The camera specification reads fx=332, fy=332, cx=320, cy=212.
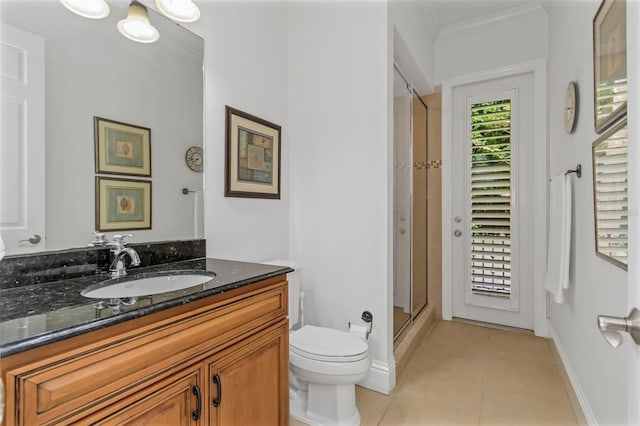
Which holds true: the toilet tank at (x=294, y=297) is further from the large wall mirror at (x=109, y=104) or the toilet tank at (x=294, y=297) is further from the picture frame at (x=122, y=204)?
the picture frame at (x=122, y=204)

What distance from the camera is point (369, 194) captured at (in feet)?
6.68

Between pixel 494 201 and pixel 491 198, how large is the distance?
0.12 ft

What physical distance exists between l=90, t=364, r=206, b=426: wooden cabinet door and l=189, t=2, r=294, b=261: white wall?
2.86ft

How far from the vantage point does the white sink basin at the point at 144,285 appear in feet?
3.75

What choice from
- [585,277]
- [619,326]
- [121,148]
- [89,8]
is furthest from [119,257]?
[585,277]

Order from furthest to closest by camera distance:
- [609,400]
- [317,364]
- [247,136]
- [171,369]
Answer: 1. [247,136]
2. [317,364]
3. [609,400]
4. [171,369]

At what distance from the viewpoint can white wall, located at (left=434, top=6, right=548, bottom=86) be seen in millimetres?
2822

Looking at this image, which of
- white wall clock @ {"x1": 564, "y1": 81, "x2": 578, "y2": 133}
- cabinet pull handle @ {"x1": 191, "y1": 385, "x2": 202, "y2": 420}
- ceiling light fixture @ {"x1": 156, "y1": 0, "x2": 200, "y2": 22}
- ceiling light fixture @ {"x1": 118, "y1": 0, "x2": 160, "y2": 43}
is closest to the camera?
cabinet pull handle @ {"x1": 191, "y1": 385, "x2": 202, "y2": 420}

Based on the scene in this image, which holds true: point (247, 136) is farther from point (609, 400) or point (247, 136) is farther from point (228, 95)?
point (609, 400)

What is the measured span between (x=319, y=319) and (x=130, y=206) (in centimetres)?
136

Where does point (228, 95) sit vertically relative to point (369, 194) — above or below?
above

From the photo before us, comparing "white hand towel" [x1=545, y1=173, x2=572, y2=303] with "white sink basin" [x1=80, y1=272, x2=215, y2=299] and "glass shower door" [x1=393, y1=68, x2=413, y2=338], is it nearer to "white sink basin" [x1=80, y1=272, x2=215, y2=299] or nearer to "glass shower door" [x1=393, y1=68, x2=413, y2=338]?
"glass shower door" [x1=393, y1=68, x2=413, y2=338]

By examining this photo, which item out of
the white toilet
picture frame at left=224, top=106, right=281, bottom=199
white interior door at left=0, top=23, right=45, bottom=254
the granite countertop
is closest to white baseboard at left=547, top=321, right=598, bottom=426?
the white toilet

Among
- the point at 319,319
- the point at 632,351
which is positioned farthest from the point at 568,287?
the point at 632,351
